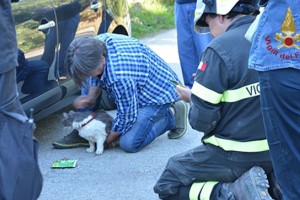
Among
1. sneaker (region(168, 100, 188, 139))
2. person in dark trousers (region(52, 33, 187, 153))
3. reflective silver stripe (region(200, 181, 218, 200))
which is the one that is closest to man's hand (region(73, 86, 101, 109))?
person in dark trousers (region(52, 33, 187, 153))

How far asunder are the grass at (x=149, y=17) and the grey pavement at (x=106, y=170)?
18.5ft

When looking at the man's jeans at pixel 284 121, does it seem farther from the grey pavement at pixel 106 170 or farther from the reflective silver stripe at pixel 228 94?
the grey pavement at pixel 106 170

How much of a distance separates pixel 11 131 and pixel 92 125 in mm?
→ 2097

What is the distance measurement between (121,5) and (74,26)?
1.13 m

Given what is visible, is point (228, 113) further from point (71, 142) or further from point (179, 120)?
point (71, 142)

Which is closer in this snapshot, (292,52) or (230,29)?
(292,52)

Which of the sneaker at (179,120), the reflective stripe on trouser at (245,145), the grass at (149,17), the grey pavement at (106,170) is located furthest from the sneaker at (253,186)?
the grass at (149,17)

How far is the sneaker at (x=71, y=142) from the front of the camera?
15.5 ft

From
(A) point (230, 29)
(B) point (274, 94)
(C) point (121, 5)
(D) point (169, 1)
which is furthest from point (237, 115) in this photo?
(D) point (169, 1)

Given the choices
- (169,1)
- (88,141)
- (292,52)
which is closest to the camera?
(292,52)

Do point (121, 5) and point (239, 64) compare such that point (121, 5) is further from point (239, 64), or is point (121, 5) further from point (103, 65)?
point (239, 64)

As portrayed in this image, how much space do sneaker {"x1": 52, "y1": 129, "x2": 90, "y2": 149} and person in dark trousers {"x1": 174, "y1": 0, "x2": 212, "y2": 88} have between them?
1427 millimetres

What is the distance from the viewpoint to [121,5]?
5.78 m

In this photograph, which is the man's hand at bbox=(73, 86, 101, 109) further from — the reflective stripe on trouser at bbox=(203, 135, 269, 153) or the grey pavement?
the reflective stripe on trouser at bbox=(203, 135, 269, 153)
